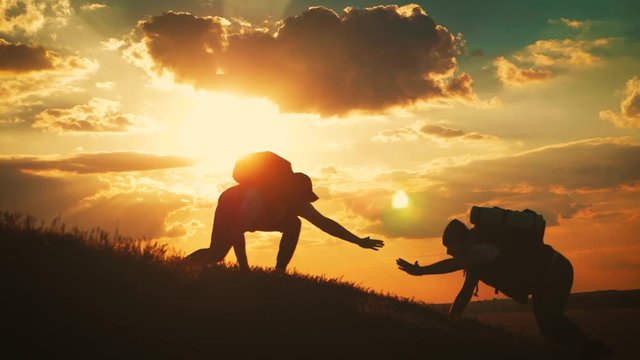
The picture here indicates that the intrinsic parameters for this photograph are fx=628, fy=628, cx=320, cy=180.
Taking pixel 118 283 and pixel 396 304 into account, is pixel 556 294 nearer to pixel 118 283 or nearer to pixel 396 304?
pixel 396 304

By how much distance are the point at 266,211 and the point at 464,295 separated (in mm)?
4183

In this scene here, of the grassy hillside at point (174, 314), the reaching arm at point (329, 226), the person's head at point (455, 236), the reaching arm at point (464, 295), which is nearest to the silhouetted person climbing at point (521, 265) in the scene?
the person's head at point (455, 236)

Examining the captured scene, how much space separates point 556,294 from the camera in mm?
11438

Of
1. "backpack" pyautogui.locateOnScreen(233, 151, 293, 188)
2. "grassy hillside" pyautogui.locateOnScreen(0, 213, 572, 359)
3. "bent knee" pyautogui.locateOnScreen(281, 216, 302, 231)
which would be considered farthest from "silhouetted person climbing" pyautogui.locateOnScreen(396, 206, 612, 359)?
"backpack" pyautogui.locateOnScreen(233, 151, 293, 188)

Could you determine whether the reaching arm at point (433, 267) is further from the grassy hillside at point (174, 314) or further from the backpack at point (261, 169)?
the backpack at point (261, 169)

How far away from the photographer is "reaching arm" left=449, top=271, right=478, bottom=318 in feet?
39.0

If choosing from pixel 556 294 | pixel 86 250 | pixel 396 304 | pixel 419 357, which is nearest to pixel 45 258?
pixel 86 250

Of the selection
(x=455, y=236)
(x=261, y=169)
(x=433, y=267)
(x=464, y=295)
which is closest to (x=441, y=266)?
(x=433, y=267)

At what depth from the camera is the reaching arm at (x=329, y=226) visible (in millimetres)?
12695

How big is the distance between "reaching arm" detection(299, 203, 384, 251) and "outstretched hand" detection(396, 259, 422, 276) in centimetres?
116

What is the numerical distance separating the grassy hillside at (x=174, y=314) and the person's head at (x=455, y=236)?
1393mm

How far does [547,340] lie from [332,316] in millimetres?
5170

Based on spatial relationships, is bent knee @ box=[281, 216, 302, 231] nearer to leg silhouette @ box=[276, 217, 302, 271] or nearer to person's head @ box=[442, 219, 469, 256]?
leg silhouette @ box=[276, 217, 302, 271]

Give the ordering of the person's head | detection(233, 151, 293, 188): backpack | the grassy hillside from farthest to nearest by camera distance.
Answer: detection(233, 151, 293, 188): backpack, the person's head, the grassy hillside
